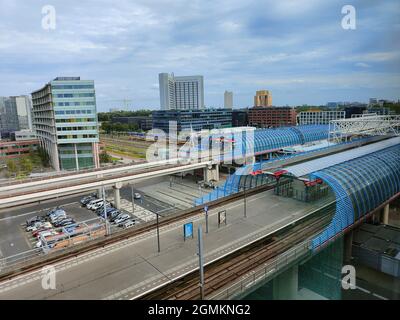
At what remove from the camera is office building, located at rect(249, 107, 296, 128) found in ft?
135

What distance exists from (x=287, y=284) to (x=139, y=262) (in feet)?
10.3

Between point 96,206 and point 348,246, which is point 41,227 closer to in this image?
point 96,206

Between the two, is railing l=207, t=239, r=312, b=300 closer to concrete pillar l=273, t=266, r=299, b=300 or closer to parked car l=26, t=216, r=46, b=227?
concrete pillar l=273, t=266, r=299, b=300

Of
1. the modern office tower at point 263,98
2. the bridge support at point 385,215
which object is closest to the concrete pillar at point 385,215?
the bridge support at point 385,215

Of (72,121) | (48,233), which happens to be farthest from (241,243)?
(72,121)

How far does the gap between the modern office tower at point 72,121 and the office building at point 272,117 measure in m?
28.2

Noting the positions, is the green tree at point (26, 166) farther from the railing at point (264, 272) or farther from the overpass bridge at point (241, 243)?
the railing at point (264, 272)

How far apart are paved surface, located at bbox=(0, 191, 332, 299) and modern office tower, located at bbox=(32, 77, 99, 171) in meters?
15.5

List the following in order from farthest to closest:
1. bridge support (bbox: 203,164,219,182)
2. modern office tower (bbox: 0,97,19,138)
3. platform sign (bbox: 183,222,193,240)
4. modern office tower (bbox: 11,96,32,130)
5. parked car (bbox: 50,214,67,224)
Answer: modern office tower (bbox: 0,97,19,138) → modern office tower (bbox: 11,96,32,130) → bridge support (bbox: 203,164,219,182) → parked car (bbox: 50,214,67,224) → platform sign (bbox: 183,222,193,240)

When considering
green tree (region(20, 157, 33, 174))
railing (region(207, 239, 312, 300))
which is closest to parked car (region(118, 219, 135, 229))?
railing (region(207, 239, 312, 300))

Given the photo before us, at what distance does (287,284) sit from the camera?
5828 mm

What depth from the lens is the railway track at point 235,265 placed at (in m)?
4.80
